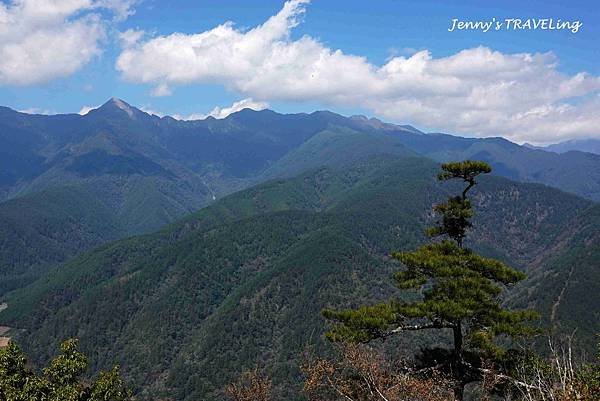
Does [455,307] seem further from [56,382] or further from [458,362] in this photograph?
[56,382]

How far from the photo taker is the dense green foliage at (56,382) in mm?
25812

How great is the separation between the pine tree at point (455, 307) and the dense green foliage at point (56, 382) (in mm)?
13172

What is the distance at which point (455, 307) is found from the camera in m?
23.2

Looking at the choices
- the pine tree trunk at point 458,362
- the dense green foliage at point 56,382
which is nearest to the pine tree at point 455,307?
the pine tree trunk at point 458,362

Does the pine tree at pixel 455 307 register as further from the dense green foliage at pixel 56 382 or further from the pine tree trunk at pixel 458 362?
the dense green foliage at pixel 56 382

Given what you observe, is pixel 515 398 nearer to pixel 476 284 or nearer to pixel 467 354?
pixel 467 354

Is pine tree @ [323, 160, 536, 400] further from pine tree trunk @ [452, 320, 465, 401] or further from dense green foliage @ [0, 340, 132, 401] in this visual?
dense green foliage @ [0, 340, 132, 401]

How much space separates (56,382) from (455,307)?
68.4 feet

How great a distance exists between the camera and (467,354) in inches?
1008

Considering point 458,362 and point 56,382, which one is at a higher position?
point 458,362

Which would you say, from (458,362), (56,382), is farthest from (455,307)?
(56,382)

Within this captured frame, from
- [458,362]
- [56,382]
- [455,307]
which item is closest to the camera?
[455,307]

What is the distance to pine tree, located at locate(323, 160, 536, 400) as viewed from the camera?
933 inches

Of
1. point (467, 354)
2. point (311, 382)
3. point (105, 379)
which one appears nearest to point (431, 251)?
point (467, 354)
